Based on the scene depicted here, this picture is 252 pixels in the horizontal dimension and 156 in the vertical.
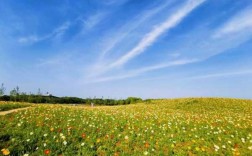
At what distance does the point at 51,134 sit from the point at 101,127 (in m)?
2.92

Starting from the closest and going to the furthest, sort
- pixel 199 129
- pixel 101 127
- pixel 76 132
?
1. pixel 76 132
2. pixel 101 127
3. pixel 199 129

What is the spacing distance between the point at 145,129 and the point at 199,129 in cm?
336

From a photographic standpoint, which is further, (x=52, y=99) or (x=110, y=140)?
(x=52, y=99)

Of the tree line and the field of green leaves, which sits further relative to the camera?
the tree line

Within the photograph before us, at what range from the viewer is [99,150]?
27.2 feet

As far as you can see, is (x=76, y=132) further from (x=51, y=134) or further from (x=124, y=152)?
(x=124, y=152)

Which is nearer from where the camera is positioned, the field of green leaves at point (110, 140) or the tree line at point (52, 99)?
the field of green leaves at point (110, 140)

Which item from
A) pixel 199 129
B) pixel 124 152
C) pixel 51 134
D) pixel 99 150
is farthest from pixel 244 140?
pixel 51 134

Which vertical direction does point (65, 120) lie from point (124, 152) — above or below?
above

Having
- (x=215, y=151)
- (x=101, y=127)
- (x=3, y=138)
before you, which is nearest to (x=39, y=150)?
(x=3, y=138)

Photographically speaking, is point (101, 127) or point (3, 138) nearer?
point (3, 138)

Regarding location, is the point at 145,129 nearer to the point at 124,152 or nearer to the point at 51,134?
the point at 124,152

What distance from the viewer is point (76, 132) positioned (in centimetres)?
1023

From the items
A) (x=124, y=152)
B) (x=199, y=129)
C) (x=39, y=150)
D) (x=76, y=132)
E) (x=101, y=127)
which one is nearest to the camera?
(x=39, y=150)
